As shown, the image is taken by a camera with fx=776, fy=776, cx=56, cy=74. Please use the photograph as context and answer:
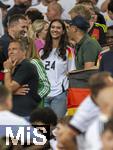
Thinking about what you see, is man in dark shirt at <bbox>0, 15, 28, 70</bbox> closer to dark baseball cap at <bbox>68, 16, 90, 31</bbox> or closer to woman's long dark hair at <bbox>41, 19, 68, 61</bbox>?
woman's long dark hair at <bbox>41, 19, 68, 61</bbox>

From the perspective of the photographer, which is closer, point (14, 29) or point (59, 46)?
point (59, 46)

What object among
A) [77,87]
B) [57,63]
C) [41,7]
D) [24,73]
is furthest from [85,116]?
[41,7]

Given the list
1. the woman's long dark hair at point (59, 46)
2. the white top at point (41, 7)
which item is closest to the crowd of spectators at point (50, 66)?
the woman's long dark hair at point (59, 46)

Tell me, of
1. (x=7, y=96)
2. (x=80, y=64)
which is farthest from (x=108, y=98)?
(x=80, y=64)

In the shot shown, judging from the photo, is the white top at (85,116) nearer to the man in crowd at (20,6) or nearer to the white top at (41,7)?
the man in crowd at (20,6)

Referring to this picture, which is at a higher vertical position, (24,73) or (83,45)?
(83,45)

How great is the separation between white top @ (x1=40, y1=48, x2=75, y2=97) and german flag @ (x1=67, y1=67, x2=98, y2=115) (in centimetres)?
13

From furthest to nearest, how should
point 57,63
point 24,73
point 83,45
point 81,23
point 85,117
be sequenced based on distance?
point 81,23 → point 57,63 → point 83,45 → point 24,73 → point 85,117

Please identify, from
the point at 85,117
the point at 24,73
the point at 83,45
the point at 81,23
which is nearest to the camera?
the point at 85,117

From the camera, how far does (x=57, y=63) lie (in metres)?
10.6

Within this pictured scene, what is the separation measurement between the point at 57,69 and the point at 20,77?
1.40 metres

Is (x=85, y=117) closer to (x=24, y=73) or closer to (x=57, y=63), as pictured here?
(x=24, y=73)

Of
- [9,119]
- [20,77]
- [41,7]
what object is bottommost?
[9,119]

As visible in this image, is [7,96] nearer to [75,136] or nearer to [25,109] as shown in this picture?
[75,136]
